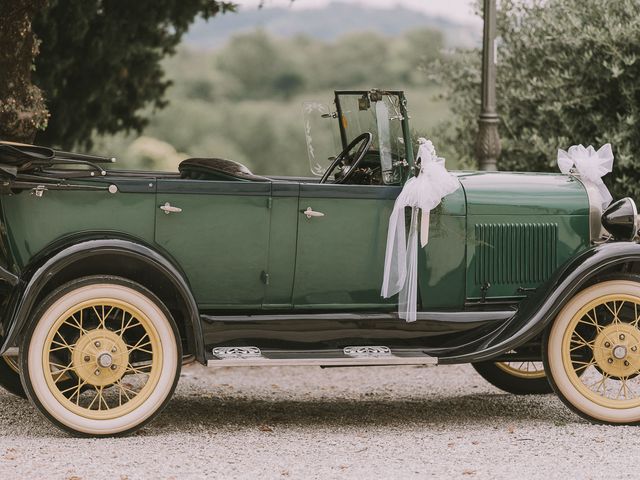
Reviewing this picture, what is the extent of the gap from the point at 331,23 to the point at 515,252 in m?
44.8

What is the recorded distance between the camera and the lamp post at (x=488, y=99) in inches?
313

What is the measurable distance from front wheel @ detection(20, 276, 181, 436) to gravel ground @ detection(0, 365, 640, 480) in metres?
0.13

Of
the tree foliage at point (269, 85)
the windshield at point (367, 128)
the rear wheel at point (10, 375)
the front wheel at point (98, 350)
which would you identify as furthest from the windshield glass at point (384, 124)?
the tree foliage at point (269, 85)

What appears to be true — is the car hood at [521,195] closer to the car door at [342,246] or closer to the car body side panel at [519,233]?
the car body side panel at [519,233]

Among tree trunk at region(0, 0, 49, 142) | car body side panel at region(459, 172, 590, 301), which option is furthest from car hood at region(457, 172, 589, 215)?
tree trunk at region(0, 0, 49, 142)

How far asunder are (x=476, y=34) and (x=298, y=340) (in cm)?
612

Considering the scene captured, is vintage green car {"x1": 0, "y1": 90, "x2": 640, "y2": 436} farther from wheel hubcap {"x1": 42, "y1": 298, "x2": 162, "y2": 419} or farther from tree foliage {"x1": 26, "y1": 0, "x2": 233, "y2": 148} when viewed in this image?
tree foliage {"x1": 26, "y1": 0, "x2": 233, "y2": 148}

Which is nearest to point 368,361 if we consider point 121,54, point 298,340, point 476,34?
point 298,340

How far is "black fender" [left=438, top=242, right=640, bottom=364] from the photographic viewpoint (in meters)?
5.54

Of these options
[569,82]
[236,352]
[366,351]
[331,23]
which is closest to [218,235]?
[236,352]

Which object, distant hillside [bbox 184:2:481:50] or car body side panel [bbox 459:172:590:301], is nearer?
car body side panel [bbox 459:172:590:301]

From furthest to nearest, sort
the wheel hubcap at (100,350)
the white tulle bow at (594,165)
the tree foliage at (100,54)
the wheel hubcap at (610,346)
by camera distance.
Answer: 1. the tree foliage at (100,54)
2. the white tulle bow at (594,165)
3. the wheel hubcap at (610,346)
4. the wheel hubcap at (100,350)

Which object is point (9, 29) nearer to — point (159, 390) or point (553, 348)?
point (159, 390)

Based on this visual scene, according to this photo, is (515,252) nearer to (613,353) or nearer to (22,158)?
(613,353)
